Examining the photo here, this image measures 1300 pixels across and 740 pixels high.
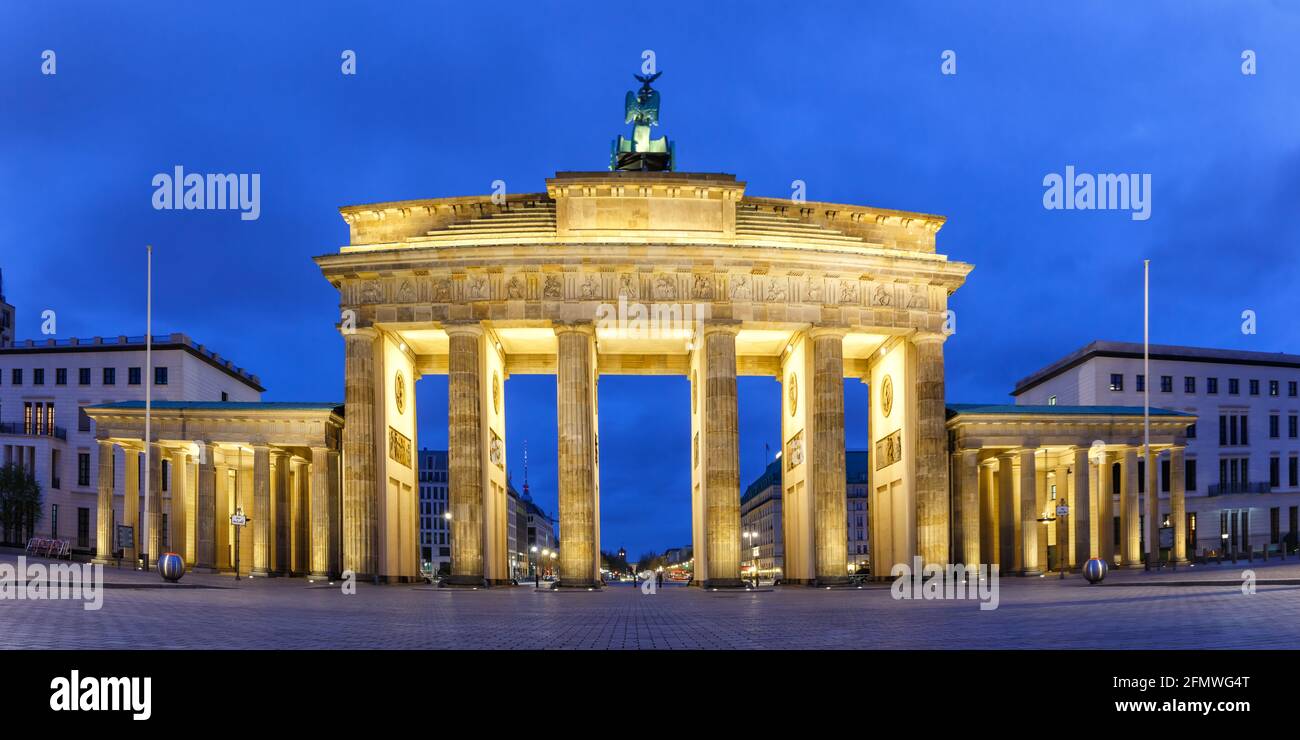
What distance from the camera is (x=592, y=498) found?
168 ft

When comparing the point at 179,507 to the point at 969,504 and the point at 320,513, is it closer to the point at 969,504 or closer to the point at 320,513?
the point at 320,513

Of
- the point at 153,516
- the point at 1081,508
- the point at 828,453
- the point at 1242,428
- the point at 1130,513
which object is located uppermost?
the point at 1242,428

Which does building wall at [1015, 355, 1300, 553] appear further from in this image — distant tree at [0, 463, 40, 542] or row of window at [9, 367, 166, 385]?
distant tree at [0, 463, 40, 542]

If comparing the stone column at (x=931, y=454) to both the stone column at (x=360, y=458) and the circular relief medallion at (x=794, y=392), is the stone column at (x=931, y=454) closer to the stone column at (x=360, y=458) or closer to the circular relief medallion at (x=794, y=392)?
the circular relief medallion at (x=794, y=392)

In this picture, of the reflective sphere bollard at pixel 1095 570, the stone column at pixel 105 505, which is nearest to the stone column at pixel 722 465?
the reflective sphere bollard at pixel 1095 570

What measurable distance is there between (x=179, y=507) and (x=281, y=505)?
16.8ft

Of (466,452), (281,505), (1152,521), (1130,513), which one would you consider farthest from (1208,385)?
(281,505)

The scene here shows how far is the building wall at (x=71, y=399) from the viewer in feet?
277

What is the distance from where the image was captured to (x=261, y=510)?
5825 cm

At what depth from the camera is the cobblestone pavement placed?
13242 mm

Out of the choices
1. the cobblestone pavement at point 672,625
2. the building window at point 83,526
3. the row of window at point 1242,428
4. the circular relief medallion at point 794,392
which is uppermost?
the circular relief medallion at point 794,392

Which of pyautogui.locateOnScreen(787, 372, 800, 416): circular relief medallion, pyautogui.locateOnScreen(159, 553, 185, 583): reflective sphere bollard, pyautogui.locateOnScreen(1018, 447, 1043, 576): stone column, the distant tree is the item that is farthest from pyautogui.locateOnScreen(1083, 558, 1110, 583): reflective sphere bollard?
the distant tree

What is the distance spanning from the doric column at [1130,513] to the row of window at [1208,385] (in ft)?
76.6
